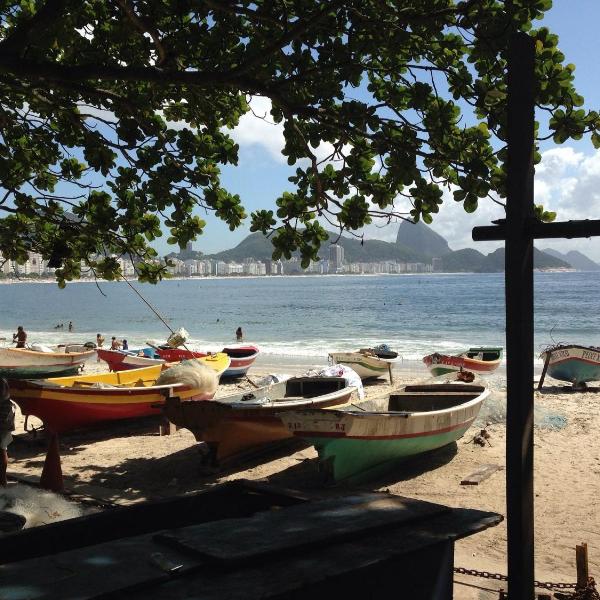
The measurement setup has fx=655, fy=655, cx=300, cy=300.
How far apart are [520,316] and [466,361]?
60.4 ft

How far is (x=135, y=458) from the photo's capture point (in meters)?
11.3

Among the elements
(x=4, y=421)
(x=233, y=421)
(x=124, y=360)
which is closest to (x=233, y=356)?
(x=124, y=360)

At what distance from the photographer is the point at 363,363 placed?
2139 cm

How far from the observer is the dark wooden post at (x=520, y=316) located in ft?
11.1

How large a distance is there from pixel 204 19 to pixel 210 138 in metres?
1.30

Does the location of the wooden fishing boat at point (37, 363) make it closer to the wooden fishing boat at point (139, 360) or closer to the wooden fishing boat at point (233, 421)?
the wooden fishing boat at point (139, 360)

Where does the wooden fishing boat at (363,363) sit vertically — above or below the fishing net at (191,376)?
below

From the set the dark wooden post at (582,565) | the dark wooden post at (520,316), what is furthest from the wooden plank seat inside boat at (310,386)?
the dark wooden post at (520,316)

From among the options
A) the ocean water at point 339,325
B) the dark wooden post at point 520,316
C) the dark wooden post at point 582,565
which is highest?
the dark wooden post at point 520,316

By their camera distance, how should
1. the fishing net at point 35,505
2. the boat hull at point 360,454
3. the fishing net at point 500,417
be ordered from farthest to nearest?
the fishing net at point 500,417
the boat hull at point 360,454
the fishing net at point 35,505

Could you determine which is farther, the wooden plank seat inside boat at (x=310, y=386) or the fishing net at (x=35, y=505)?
the wooden plank seat inside boat at (x=310, y=386)

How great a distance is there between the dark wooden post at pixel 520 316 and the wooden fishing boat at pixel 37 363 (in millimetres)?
18719

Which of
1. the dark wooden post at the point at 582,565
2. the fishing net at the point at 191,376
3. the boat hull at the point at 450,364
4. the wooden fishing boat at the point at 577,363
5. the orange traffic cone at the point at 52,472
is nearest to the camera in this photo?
the dark wooden post at the point at 582,565

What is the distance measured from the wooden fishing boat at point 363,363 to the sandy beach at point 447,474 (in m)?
7.24
